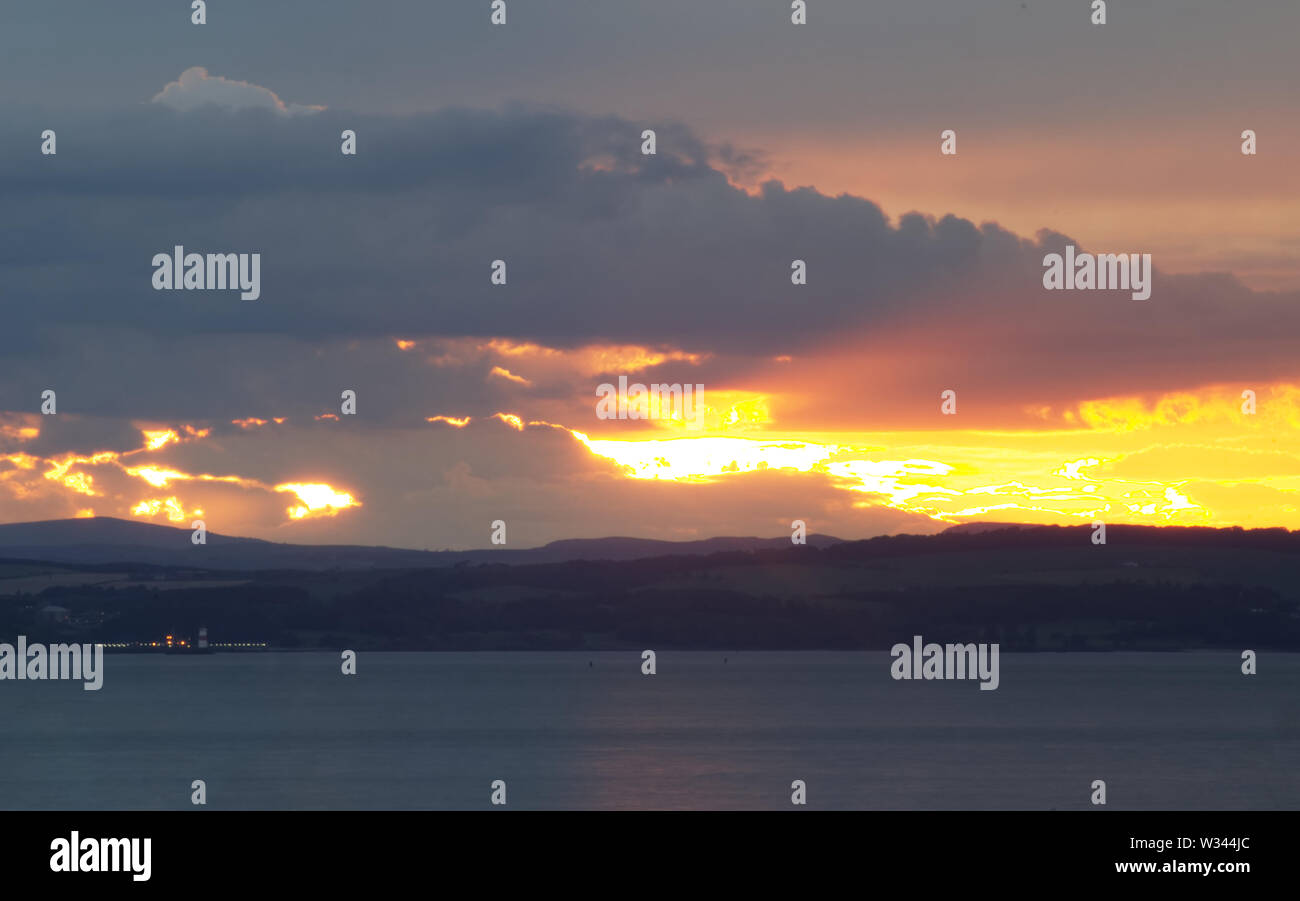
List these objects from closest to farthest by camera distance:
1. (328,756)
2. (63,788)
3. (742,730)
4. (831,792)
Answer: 1. (831,792)
2. (63,788)
3. (328,756)
4. (742,730)
